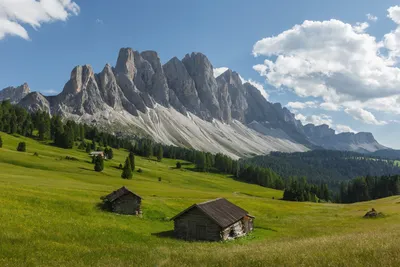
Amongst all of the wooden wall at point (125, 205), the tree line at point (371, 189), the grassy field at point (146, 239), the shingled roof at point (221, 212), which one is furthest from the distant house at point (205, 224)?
the tree line at point (371, 189)

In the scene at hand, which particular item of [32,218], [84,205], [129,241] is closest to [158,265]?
[129,241]

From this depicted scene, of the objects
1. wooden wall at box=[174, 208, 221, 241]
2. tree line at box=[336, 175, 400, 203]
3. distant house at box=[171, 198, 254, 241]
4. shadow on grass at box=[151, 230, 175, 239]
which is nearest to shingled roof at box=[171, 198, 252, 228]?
distant house at box=[171, 198, 254, 241]

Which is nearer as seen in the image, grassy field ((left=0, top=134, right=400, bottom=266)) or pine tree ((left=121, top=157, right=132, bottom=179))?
grassy field ((left=0, top=134, right=400, bottom=266))

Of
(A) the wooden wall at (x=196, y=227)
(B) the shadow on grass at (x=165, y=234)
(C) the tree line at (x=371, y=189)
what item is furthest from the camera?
(C) the tree line at (x=371, y=189)

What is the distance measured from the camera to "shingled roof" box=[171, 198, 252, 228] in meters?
46.9

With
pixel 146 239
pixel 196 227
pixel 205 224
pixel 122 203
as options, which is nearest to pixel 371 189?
pixel 205 224

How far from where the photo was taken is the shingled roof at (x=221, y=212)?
4691 centimetres

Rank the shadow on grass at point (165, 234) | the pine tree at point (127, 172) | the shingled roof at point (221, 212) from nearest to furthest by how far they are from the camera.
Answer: the shadow on grass at point (165, 234)
the shingled roof at point (221, 212)
the pine tree at point (127, 172)

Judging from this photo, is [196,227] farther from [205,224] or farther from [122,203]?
[122,203]

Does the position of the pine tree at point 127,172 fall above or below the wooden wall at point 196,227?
above

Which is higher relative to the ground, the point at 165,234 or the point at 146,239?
the point at 146,239

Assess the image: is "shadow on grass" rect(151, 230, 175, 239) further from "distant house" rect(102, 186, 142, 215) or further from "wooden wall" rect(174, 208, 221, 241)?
"distant house" rect(102, 186, 142, 215)

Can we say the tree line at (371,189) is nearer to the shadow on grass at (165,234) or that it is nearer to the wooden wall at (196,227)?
the wooden wall at (196,227)

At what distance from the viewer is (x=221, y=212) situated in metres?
50.2
